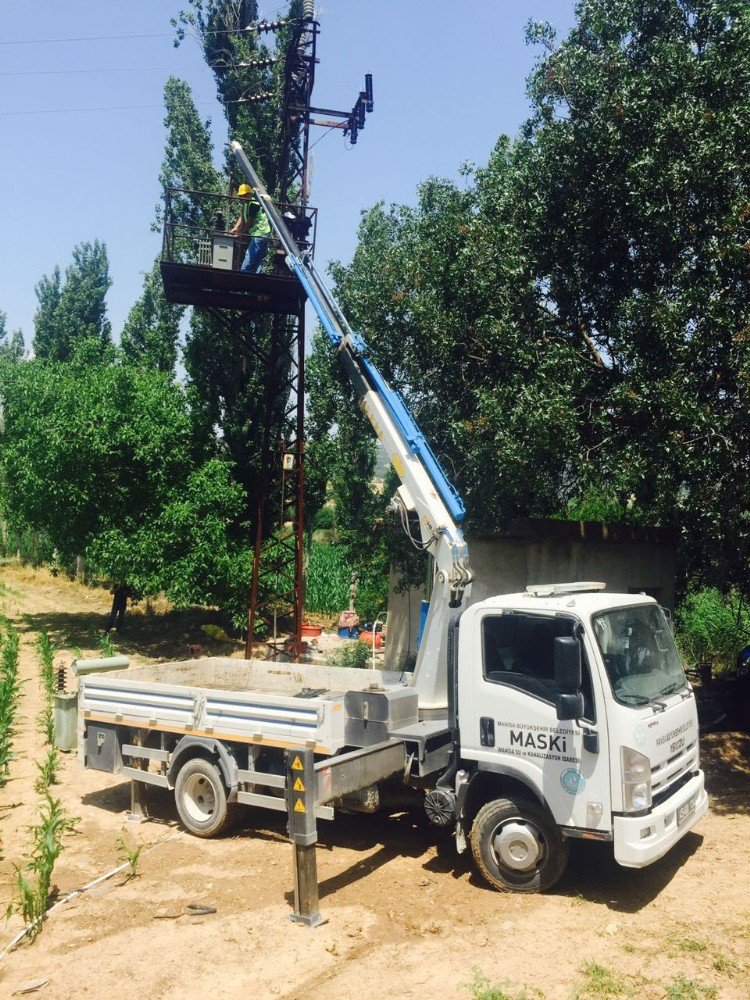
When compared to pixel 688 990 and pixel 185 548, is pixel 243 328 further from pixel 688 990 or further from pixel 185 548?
pixel 688 990

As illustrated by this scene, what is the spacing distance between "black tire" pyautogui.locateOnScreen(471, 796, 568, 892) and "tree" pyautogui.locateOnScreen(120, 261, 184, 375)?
66.2ft

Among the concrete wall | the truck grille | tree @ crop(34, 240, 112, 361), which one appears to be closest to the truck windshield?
the truck grille

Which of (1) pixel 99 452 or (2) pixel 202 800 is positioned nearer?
(2) pixel 202 800

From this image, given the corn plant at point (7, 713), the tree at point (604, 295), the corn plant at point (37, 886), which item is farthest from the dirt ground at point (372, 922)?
the tree at point (604, 295)

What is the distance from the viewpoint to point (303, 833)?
6.42 meters

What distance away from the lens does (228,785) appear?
27.2 feet

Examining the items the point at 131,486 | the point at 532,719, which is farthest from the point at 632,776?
the point at 131,486

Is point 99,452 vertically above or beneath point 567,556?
above

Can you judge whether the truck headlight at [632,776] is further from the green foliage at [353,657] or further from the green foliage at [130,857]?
the green foliage at [353,657]

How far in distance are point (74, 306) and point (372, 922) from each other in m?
34.0

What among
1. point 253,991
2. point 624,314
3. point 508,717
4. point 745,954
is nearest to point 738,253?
point 624,314

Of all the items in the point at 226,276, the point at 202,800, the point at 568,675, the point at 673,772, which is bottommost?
the point at 202,800

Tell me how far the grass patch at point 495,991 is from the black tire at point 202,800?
141 inches

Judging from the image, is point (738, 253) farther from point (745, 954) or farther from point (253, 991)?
point (253, 991)
